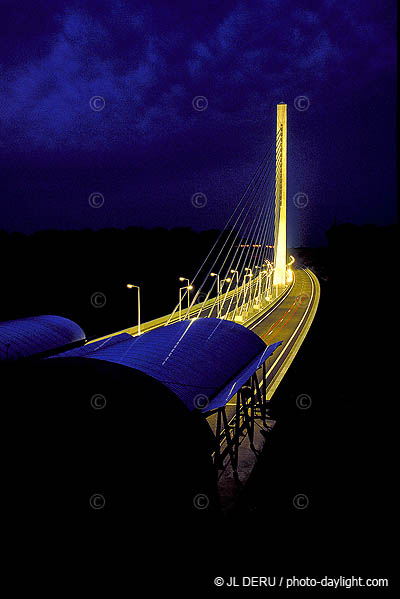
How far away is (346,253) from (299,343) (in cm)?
13968

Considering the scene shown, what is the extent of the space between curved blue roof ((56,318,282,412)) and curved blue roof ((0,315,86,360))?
24.4 ft

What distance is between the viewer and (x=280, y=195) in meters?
66.9

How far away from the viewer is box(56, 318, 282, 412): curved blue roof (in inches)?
485

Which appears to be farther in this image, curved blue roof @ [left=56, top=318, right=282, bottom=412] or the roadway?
the roadway

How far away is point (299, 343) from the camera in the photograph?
34.4m

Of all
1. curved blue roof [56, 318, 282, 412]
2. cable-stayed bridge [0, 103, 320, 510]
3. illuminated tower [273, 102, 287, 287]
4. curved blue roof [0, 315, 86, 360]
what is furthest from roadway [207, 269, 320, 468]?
curved blue roof [0, 315, 86, 360]

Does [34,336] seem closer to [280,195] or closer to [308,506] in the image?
[308,506]

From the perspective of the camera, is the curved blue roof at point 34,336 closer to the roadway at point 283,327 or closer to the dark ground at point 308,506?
the roadway at point 283,327

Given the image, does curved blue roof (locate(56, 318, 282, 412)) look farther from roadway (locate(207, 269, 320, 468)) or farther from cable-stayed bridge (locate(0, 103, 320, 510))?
roadway (locate(207, 269, 320, 468))

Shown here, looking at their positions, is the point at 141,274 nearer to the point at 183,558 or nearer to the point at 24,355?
the point at 24,355

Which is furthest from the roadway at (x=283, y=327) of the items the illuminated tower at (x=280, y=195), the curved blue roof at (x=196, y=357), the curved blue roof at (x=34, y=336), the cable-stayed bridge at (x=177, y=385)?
the curved blue roof at (x=34, y=336)

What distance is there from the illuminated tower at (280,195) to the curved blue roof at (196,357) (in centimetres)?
4757

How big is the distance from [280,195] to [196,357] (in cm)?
5734

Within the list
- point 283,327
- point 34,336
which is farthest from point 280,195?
point 34,336
